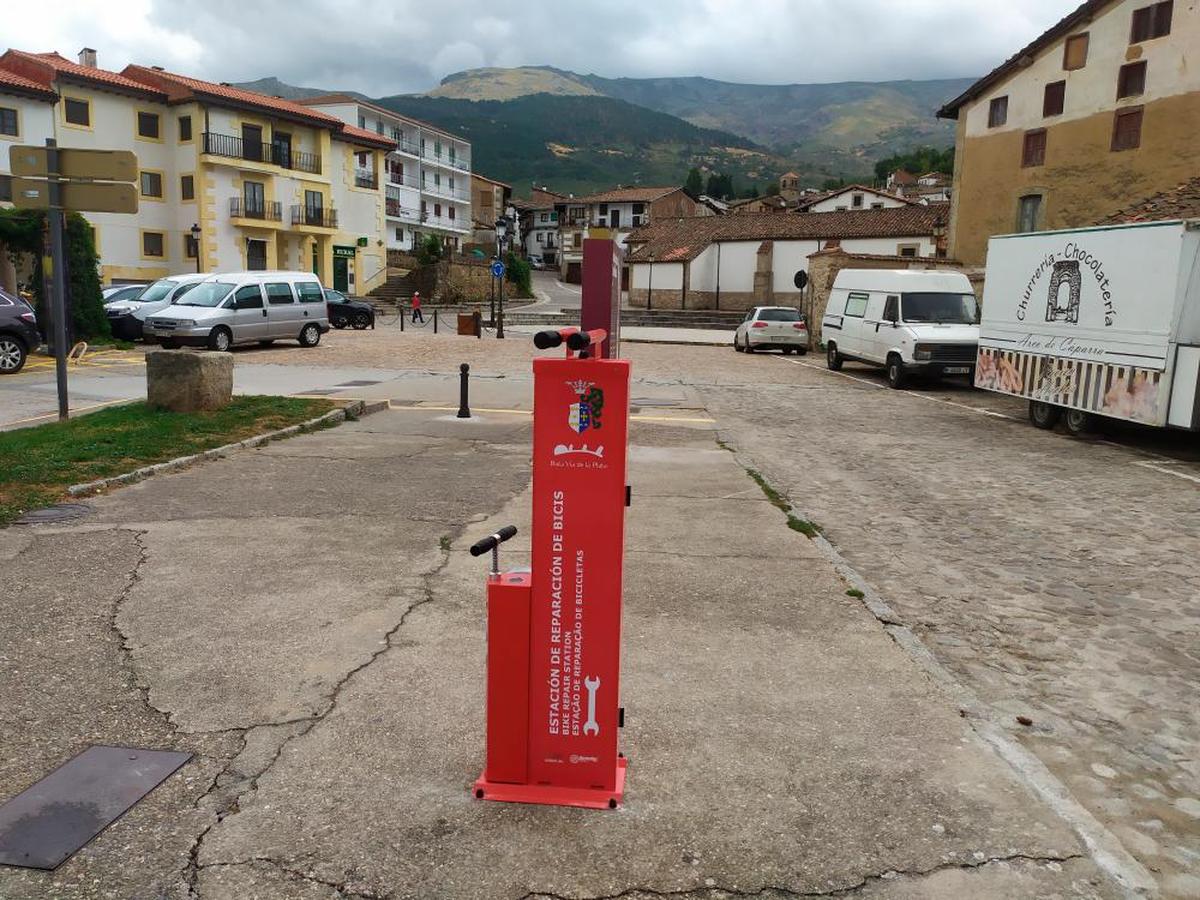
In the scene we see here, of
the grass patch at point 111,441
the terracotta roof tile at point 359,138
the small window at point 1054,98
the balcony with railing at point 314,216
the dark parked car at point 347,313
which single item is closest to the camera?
the grass patch at point 111,441

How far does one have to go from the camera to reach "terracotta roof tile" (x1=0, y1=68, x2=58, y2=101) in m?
35.8

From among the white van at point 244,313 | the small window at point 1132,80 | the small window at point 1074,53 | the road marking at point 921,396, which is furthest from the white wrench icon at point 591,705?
the small window at point 1074,53

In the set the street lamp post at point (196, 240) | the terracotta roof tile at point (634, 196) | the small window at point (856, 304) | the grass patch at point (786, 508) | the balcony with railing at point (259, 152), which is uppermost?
the terracotta roof tile at point (634, 196)

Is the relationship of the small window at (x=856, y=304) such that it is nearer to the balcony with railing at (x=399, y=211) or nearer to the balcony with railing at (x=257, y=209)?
the balcony with railing at (x=257, y=209)

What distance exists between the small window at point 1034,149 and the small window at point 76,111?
131 ft

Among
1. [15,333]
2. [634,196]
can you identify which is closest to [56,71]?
[15,333]

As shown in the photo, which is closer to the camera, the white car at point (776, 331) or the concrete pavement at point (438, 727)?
the concrete pavement at point (438, 727)

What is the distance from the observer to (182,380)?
432 inches

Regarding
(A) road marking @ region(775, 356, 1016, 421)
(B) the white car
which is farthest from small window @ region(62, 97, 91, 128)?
(A) road marking @ region(775, 356, 1016, 421)

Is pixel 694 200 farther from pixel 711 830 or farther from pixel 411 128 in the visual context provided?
pixel 711 830

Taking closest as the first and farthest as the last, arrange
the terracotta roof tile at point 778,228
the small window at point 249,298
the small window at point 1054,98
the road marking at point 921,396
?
the road marking at point 921,396
the small window at point 249,298
the small window at point 1054,98
the terracotta roof tile at point 778,228

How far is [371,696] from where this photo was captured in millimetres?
3979

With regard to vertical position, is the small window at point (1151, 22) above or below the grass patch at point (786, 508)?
above

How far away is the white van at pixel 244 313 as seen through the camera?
70.8ft
